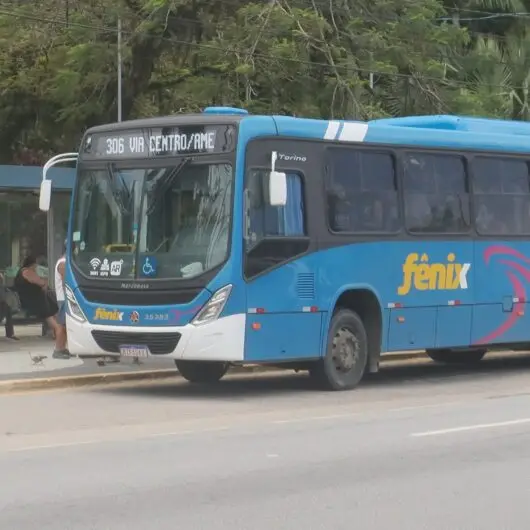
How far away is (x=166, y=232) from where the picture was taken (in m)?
14.0

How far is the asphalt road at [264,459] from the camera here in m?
7.83

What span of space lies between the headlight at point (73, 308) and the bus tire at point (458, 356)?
6.74 metres

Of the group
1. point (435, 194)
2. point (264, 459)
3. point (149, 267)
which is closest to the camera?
point (264, 459)

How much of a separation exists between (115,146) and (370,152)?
3322mm

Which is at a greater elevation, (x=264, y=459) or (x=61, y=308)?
(x=61, y=308)

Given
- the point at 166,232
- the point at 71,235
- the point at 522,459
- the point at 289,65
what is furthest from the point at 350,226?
the point at 289,65

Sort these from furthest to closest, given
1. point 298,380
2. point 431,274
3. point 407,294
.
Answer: point 298,380 → point 431,274 → point 407,294

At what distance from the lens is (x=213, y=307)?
45.0ft

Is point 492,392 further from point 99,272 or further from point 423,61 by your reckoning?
point 423,61

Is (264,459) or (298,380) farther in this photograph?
(298,380)

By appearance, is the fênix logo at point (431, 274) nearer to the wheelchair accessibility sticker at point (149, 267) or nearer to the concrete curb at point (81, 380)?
the concrete curb at point (81, 380)

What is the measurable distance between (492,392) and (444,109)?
1006cm

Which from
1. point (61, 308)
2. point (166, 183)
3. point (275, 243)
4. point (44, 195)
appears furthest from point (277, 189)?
point (61, 308)

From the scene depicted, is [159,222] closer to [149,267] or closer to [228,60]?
[149,267]
